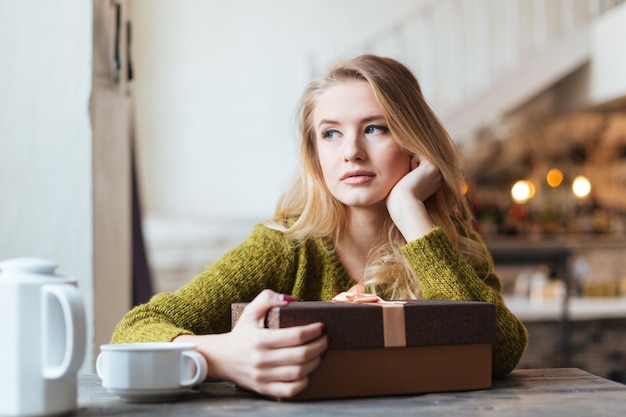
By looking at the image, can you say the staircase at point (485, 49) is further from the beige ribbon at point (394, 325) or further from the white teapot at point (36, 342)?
the white teapot at point (36, 342)

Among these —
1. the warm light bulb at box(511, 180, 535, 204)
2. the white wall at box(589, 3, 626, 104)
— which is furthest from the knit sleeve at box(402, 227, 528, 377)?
the warm light bulb at box(511, 180, 535, 204)

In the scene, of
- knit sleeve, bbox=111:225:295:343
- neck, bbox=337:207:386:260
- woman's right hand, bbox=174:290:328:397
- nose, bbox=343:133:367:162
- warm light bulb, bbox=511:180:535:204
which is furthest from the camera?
warm light bulb, bbox=511:180:535:204

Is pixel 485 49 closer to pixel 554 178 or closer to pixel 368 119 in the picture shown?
pixel 554 178

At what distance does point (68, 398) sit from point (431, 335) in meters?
0.45

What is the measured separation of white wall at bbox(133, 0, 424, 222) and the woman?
16.9 feet

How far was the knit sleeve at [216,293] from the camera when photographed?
126cm

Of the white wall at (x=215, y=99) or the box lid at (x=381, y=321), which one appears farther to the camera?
the white wall at (x=215, y=99)

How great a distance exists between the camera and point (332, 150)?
4.73 ft

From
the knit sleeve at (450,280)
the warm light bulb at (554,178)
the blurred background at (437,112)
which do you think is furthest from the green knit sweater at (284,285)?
the warm light bulb at (554,178)

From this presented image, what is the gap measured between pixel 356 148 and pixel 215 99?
18.1ft

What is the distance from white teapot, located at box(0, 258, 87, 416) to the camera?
88 centimetres

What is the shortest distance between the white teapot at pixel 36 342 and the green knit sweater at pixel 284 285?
0.29m

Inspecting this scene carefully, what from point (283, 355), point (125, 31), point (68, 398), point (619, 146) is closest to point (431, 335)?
point (283, 355)

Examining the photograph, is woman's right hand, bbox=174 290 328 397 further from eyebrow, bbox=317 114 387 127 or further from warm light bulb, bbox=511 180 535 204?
warm light bulb, bbox=511 180 535 204
